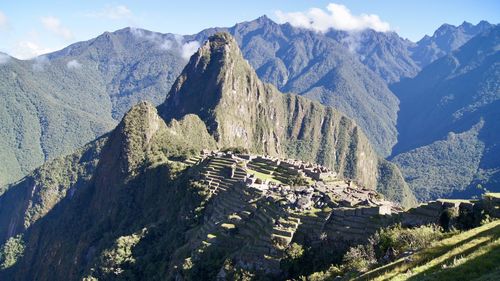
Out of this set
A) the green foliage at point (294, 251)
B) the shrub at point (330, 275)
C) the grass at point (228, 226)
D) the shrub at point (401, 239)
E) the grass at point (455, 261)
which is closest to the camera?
the grass at point (455, 261)

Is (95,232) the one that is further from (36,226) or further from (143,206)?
(36,226)

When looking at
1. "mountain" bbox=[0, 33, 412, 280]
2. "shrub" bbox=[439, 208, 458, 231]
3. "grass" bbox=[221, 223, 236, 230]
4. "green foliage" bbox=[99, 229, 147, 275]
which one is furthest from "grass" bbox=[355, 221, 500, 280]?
"green foliage" bbox=[99, 229, 147, 275]

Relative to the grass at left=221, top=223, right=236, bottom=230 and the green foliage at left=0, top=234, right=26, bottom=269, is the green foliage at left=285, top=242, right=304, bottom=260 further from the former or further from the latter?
the green foliage at left=0, top=234, right=26, bottom=269

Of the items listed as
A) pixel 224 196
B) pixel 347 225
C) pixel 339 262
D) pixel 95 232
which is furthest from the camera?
pixel 95 232

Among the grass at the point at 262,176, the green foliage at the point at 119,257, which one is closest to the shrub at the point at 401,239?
the grass at the point at 262,176

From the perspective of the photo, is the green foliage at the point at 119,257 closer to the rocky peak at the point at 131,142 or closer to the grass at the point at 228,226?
the grass at the point at 228,226

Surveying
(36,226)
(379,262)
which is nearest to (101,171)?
(36,226)
